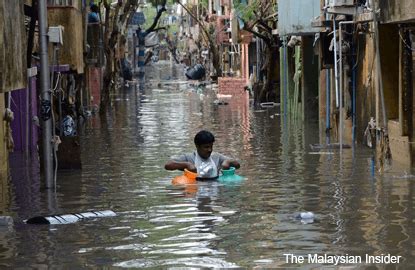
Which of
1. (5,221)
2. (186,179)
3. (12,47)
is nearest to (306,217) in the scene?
(5,221)

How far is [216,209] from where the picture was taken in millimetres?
14047

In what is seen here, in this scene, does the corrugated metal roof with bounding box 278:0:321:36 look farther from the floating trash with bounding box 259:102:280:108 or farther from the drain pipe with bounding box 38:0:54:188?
the drain pipe with bounding box 38:0:54:188

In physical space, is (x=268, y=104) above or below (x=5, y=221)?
below

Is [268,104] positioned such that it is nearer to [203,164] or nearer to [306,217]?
[203,164]

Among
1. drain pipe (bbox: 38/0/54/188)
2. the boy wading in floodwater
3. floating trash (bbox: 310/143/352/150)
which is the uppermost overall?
drain pipe (bbox: 38/0/54/188)

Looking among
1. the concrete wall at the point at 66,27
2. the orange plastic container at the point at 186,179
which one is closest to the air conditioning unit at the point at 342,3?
the concrete wall at the point at 66,27

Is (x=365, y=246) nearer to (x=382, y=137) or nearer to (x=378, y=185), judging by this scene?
(x=378, y=185)

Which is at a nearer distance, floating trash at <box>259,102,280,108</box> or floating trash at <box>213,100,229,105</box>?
floating trash at <box>259,102,280,108</box>

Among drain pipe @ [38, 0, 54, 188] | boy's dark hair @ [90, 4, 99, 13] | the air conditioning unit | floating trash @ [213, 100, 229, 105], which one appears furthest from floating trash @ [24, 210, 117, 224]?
floating trash @ [213, 100, 229, 105]

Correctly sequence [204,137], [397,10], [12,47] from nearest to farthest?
[12,47]
[204,137]
[397,10]

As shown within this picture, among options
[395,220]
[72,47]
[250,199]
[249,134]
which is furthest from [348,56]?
[395,220]

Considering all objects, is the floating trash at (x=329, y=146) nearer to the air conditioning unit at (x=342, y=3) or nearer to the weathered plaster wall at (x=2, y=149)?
the air conditioning unit at (x=342, y=3)

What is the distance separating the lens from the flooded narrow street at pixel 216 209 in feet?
35.4

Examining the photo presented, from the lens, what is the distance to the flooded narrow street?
10797 millimetres
